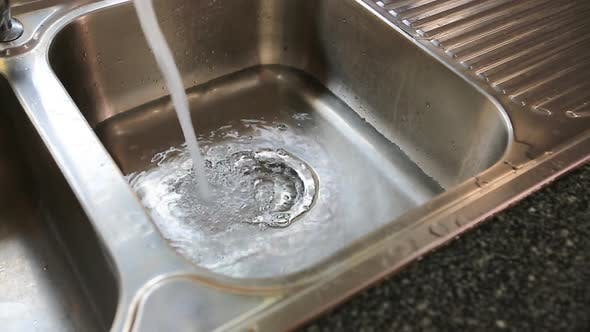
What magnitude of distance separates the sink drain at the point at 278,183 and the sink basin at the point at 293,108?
0.02m

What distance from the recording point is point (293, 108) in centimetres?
107

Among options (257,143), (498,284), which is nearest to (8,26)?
(257,143)

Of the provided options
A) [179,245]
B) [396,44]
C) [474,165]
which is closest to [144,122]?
[179,245]

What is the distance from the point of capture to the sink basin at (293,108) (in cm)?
84

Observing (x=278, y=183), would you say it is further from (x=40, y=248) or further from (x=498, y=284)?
(x=498, y=284)

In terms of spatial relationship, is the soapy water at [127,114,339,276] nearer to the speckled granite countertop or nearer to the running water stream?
the running water stream

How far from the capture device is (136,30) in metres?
0.95

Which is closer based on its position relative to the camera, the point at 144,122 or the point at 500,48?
the point at 500,48

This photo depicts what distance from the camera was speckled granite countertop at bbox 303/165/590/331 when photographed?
20.1 inches

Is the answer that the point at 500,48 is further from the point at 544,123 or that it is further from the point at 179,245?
the point at 179,245

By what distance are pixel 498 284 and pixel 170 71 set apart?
53cm

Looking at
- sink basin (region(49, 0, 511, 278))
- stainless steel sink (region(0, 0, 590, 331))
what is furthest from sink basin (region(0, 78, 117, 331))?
sink basin (region(49, 0, 511, 278))

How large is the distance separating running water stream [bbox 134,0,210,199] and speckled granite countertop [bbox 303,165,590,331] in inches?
16.8

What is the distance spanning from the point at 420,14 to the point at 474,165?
258 mm
